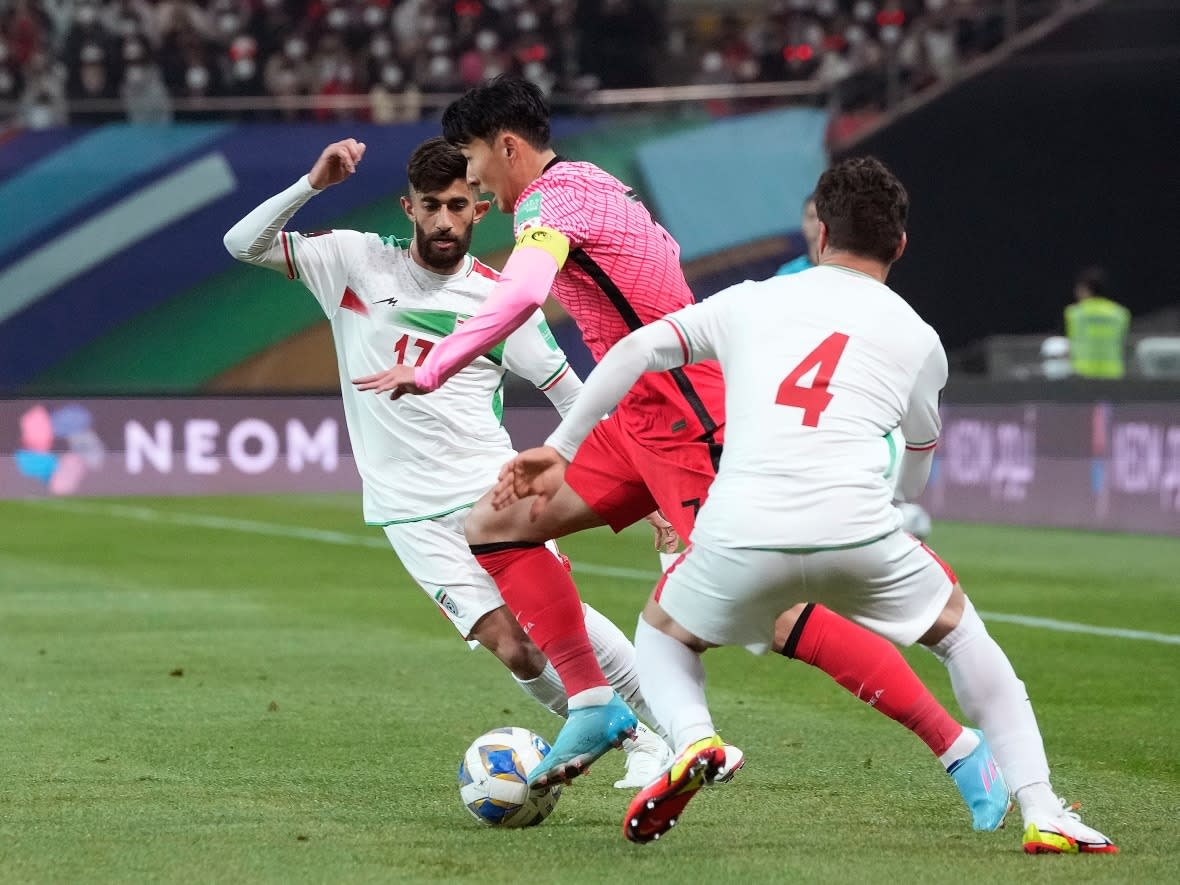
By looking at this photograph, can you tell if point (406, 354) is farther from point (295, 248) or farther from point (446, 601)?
point (446, 601)

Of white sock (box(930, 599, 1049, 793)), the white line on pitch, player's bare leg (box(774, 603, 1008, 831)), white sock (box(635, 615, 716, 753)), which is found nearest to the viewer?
white sock (box(635, 615, 716, 753))

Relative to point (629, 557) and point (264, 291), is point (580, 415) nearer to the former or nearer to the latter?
point (629, 557)

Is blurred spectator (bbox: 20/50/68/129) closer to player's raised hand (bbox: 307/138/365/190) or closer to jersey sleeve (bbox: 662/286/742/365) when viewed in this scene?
player's raised hand (bbox: 307/138/365/190)

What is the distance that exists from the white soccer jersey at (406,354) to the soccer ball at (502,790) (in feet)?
3.53

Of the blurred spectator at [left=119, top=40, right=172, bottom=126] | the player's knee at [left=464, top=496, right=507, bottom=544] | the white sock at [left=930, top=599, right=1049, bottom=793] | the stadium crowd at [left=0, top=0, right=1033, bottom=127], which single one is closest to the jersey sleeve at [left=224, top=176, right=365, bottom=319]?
the player's knee at [left=464, top=496, right=507, bottom=544]

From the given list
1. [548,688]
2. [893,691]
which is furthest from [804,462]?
[548,688]

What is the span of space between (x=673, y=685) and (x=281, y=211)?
7.04ft

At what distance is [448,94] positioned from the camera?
79.9 feet

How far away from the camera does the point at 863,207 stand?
4.70m

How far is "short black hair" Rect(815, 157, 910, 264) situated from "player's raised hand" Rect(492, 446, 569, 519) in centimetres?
85

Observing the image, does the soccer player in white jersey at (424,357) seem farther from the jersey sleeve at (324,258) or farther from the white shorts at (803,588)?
the white shorts at (803,588)

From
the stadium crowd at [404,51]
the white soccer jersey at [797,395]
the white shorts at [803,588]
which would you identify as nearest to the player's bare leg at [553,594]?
the white shorts at [803,588]

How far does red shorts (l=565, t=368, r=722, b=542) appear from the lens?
5.27 m

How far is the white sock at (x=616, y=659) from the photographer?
603 centimetres
